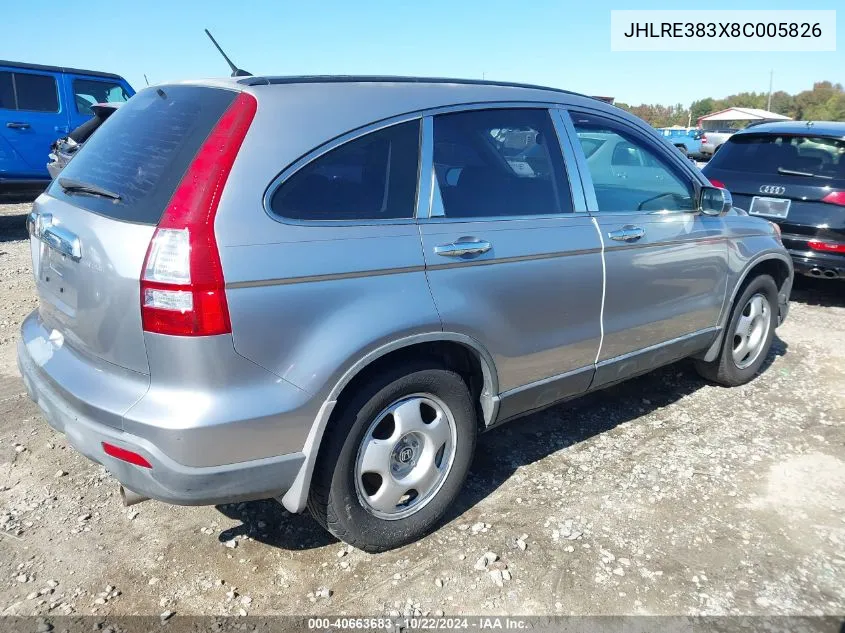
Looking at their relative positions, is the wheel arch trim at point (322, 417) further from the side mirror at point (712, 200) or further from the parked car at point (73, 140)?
the parked car at point (73, 140)

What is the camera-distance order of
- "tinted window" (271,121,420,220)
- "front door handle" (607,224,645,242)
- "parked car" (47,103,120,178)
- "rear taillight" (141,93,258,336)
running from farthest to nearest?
"parked car" (47,103,120,178)
"front door handle" (607,224,645,242)
"tinted window" (271,121,420,220)
"rear taillight" (141,93,258,336)

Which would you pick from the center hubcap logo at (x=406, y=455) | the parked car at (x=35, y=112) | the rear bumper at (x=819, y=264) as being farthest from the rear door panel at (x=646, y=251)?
the parked car at (x=35, y=112)

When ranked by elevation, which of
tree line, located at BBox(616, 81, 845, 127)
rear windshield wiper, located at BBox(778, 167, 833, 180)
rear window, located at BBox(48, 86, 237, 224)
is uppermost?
rear window, located at BBox(48, 86, 237, 224)

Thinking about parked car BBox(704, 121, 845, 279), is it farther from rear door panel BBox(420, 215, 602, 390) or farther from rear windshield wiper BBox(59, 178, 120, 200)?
rear windshield wiper BBox(59, 178, 120, 200)

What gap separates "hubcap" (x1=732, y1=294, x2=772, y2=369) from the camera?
4.54 meters

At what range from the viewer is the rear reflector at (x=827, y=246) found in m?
6.12

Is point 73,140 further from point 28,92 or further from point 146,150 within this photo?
point 146,150

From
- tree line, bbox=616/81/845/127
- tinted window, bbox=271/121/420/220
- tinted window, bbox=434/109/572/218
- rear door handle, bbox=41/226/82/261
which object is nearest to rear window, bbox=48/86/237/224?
rear door handle, bbox=41/226/82/261

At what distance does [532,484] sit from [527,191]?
56.6 inches

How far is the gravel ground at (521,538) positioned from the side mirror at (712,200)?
128 centimetres

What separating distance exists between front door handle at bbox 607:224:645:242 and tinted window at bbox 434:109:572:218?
29 cm

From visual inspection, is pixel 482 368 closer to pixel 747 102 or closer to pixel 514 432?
pixel 514 432

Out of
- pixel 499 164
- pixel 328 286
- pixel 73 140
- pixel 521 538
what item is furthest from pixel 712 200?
pixel 73 140

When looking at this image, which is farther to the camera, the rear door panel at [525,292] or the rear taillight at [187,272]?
the rear door panel at [525,292]
